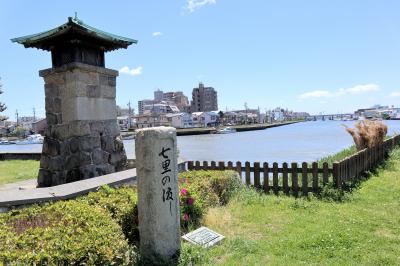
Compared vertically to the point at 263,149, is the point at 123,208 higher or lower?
higher

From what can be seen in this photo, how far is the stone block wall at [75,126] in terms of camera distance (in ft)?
24.9

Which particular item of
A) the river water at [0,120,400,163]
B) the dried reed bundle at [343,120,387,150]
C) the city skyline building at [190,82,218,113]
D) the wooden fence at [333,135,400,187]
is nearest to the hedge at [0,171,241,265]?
the wooden fence at [333,135,400,187]

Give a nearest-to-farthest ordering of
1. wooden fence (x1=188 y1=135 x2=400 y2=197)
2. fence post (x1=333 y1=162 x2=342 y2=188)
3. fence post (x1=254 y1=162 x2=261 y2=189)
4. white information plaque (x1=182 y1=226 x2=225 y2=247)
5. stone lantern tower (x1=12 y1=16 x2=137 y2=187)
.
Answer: white information plaque (x1=182 y1=226 x2=225 y2=247), stone lantern tower (x1=12 y1=16 x2=137 y2=187), fence post (x1=333 y1=162 x2=342 y2=188), wooden fence (x1=188 y1=135 x2=400 y2=197), fence post (x1=254 y1=162 x2=261 y2=189)

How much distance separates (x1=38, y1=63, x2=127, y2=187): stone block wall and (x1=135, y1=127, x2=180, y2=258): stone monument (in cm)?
349

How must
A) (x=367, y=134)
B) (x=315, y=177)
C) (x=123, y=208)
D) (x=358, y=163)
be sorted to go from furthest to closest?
(x=367, y=134)
(x=358, y=163)
(x=315, y=177)
(x=123, y=208)

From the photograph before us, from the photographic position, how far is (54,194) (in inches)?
209

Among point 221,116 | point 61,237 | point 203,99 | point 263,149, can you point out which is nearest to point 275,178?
point 61,237

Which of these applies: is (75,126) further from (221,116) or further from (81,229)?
(221,116)

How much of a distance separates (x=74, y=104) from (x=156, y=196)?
158 inches

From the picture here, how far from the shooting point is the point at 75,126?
7.61 m

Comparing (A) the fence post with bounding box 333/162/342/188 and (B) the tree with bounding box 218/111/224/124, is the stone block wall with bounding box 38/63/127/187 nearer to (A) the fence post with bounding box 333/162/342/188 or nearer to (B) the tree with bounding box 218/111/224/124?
(A) the fence post with bounding box 333/162/342/188

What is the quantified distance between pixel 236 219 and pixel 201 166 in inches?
139

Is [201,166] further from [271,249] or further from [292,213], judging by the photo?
[271,249]

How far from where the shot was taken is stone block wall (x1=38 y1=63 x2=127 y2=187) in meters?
7.59
